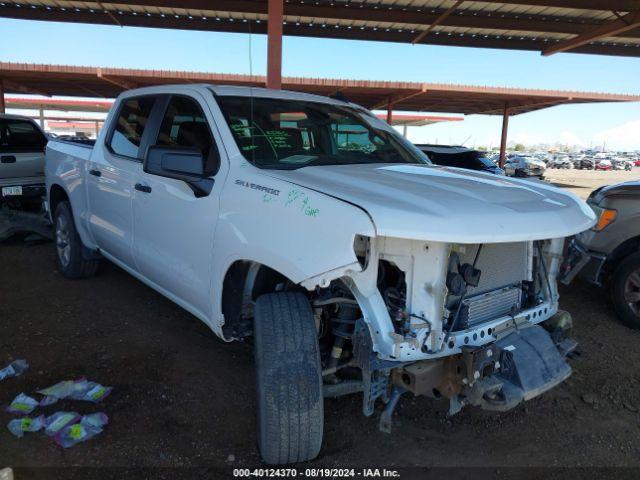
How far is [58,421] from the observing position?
2959 mm

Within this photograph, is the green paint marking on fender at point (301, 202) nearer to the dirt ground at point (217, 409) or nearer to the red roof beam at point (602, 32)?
the dirt ground at point (217, 409)

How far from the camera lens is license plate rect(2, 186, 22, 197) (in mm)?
7832

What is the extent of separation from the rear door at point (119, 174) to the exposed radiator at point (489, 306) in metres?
2.58

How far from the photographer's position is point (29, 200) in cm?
839

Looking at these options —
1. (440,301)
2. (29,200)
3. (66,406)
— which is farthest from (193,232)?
(29,200)

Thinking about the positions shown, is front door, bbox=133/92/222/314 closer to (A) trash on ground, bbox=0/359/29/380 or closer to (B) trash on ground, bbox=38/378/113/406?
(B) trash on ground, bbox=38/378/113/406

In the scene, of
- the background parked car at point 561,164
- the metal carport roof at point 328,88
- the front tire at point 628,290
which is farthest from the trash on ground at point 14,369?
the background parked car at point 561,164

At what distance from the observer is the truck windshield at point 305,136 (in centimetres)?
322

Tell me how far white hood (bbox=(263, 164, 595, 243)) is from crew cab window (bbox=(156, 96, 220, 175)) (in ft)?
1.86

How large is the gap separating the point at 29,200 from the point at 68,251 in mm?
3620

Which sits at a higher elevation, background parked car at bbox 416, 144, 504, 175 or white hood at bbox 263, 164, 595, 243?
white hood at bbox 263, 164, 595, 243

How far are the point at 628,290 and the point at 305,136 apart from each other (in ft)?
11.2

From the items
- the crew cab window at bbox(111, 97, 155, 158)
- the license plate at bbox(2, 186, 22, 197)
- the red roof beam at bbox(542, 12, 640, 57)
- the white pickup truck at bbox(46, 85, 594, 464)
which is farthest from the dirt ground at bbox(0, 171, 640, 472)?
the red roof beam at bbox(542, 12, 640, 57)

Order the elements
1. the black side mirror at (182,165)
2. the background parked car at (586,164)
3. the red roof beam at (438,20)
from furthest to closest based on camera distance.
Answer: the background parked car at (586,164) < the red roof beam at (438,20) < the black side mirror at (182,165)
